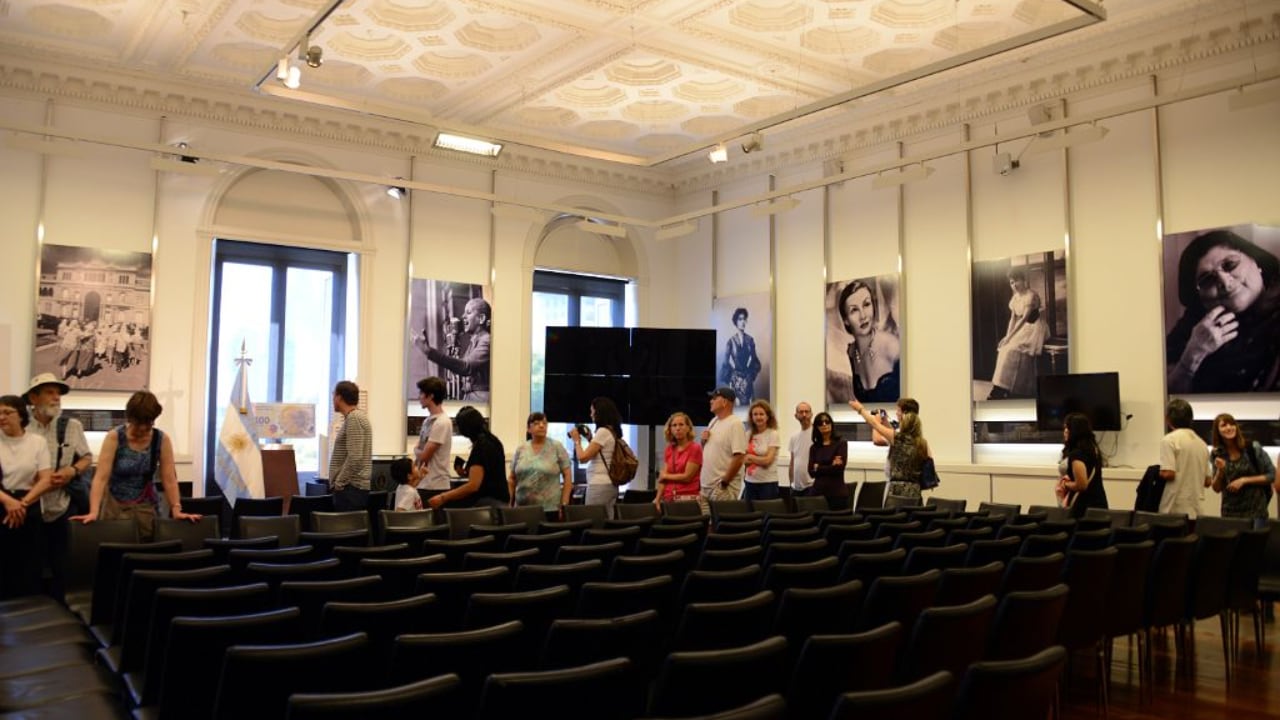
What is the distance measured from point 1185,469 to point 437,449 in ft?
18.7

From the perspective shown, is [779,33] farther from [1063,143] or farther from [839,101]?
[1063,143]

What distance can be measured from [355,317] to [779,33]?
19.5 feet

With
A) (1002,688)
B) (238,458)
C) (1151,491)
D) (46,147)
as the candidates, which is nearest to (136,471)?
(238,458)

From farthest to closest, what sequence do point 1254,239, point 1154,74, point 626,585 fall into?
1. point 1154,74
2. point 1254,239
3. point 626,585

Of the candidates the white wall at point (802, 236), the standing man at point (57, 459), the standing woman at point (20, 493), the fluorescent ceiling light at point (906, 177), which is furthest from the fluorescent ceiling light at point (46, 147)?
the fluorescent ceiling light at point (906, 177)

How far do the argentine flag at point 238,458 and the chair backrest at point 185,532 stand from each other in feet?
14.6

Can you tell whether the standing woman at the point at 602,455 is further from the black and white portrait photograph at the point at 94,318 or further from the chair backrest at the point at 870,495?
the black and white portrait photograph at the point at 94,318

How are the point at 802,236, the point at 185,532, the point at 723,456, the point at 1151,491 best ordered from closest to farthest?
1. the point at 185,532
2. the point at 723,456
3. the point at 1151,491
4. the point at 802,236

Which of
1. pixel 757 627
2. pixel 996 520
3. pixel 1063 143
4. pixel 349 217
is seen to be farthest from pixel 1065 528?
pixel 349 217

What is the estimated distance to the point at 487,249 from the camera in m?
12.4

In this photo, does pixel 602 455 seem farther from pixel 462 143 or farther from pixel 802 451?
pixel 462 143

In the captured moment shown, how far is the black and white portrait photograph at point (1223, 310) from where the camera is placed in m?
8.20

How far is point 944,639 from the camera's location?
3.32m

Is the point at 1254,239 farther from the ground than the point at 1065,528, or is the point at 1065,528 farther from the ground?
the point at 1254,239
